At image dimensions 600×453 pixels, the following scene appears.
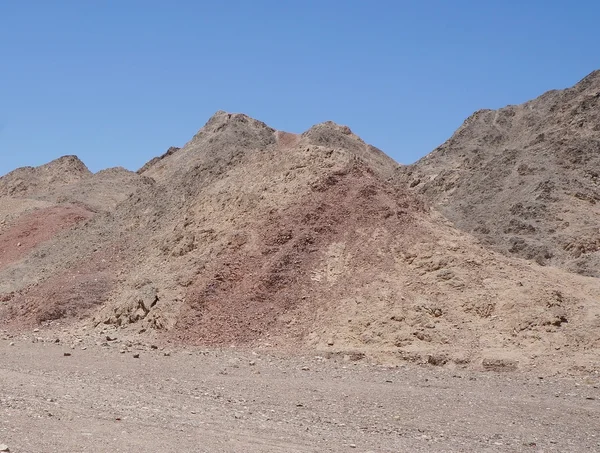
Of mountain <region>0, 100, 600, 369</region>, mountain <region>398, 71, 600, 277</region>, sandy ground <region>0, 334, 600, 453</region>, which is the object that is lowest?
sandy ground <region>0, 334, 600, 453</region>

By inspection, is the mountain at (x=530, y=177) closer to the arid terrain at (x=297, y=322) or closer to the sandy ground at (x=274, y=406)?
the arid terrain at (x=297, y=322)

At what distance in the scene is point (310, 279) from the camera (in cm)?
2003

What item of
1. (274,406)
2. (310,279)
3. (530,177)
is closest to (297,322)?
(310,279)

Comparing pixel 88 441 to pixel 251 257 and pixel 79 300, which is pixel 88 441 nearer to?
pixel 251 257

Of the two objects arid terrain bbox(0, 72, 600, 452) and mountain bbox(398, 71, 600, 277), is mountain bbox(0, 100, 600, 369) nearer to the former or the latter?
arid terrain bbox(0, 72, 600, 452)

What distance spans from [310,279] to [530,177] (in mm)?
21897

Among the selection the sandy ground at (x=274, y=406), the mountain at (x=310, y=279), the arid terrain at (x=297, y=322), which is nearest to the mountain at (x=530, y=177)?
the arid terrain at (x=297, y=322)

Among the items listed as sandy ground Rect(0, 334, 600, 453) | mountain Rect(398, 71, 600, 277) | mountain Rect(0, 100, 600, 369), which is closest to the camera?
sandy ground Rect(0, 334, 600, 453)

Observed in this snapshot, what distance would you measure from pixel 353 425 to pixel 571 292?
9.69 m

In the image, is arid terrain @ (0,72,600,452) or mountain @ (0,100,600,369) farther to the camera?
mountain @ (0,100,600,369)

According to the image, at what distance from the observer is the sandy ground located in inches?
381

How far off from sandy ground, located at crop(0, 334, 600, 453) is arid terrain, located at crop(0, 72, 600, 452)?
57 millimetres

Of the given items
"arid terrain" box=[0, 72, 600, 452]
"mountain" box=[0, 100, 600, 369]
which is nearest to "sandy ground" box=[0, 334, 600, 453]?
"arid terrain" box=[0, 72, 600, 452]

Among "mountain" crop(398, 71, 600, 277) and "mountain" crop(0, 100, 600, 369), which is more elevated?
"mountain" crop(398, 71, 600, 277)
